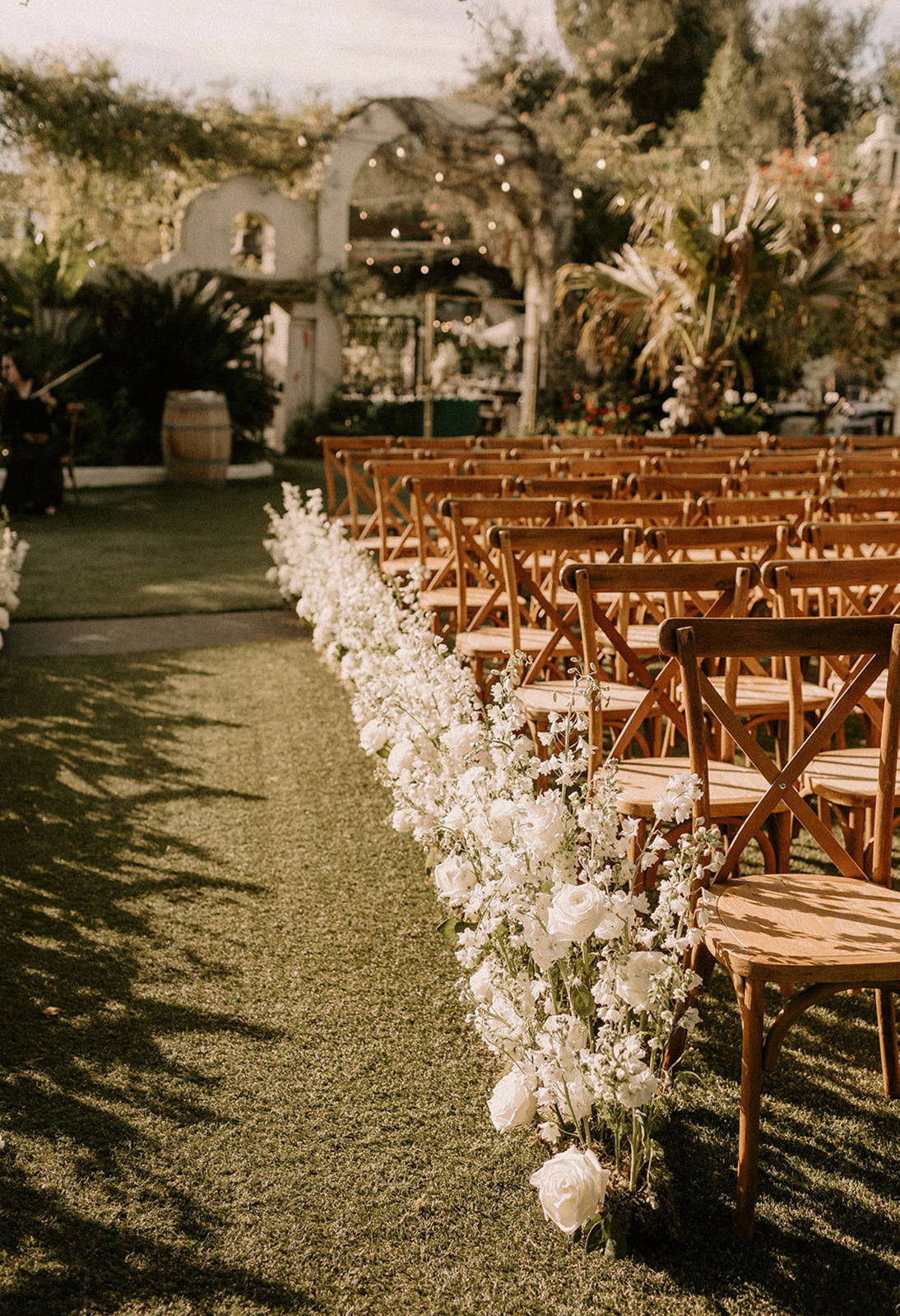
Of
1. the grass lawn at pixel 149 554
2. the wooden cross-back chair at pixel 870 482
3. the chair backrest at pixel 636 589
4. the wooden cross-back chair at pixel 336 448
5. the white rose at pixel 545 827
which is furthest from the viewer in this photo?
the grass lawn at pixel 149 554

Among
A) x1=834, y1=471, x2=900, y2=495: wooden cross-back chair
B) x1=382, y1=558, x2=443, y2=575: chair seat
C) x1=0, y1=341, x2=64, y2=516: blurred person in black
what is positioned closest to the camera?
x1=834, y1=471, x2=900, y2=495: wooden cross-back chair

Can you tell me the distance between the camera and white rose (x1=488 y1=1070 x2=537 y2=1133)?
2.21m

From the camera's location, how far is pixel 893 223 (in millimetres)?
15289

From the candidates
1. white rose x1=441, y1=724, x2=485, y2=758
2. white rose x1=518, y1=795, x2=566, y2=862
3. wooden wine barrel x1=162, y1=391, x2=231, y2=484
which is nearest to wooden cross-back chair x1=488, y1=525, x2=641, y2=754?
white rose x1=441, y1=724, x2=485, y2=758

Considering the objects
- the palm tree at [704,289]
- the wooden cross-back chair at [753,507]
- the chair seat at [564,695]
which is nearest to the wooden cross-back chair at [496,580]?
the chair seat at [564,695]

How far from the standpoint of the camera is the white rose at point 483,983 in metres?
2.41

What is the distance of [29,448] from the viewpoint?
12.2 metres

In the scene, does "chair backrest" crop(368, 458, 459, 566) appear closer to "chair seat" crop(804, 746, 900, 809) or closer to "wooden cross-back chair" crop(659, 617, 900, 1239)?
"chair seat" crop(804, 746, 900, 809)

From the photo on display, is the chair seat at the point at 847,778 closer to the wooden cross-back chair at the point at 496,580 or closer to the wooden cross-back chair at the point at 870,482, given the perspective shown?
the wooden cross-back chair at the point at 496,580

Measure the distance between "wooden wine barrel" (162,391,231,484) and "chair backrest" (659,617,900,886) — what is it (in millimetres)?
13107

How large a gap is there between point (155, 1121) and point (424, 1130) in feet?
1.86

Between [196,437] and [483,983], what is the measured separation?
43.5ft

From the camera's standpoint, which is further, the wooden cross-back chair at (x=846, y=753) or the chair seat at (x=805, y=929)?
the wooden cross-back chair at (x=846, y=753)

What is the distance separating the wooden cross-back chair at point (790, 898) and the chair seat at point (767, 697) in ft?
3.19
